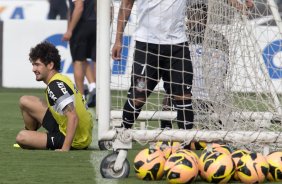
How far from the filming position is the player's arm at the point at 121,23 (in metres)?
8.92

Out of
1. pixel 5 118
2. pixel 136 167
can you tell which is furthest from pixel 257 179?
pixel 5 118

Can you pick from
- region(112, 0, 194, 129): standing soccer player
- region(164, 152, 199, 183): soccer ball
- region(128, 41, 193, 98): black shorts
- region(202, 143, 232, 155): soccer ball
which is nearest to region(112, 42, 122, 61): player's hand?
region(112, 0, 194, 129): standing soccer player

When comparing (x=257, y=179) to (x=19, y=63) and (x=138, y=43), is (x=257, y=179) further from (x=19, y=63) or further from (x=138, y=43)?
(x=19, y=63)

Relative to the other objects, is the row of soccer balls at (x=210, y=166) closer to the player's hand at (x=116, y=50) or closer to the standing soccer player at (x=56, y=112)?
the player's hand at (x=116, y=50)

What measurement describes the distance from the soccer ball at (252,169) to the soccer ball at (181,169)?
34cm

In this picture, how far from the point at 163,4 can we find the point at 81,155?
1.53 meters

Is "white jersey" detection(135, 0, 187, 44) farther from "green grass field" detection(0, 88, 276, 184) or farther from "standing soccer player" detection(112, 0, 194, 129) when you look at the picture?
"green grass field" detection(0, 88, 276, 184)

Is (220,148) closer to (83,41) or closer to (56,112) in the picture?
(56,112)

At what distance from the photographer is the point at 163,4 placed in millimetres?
9016

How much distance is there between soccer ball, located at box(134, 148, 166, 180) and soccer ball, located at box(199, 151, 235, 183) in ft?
1.01

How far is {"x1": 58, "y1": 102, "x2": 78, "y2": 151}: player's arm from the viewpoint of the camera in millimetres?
9344

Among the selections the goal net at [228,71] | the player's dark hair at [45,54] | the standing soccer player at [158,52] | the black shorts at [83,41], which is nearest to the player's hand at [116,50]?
the standing soccer player at [158,52]

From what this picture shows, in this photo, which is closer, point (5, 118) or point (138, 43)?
point (138, 43)

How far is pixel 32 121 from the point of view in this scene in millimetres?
10242
